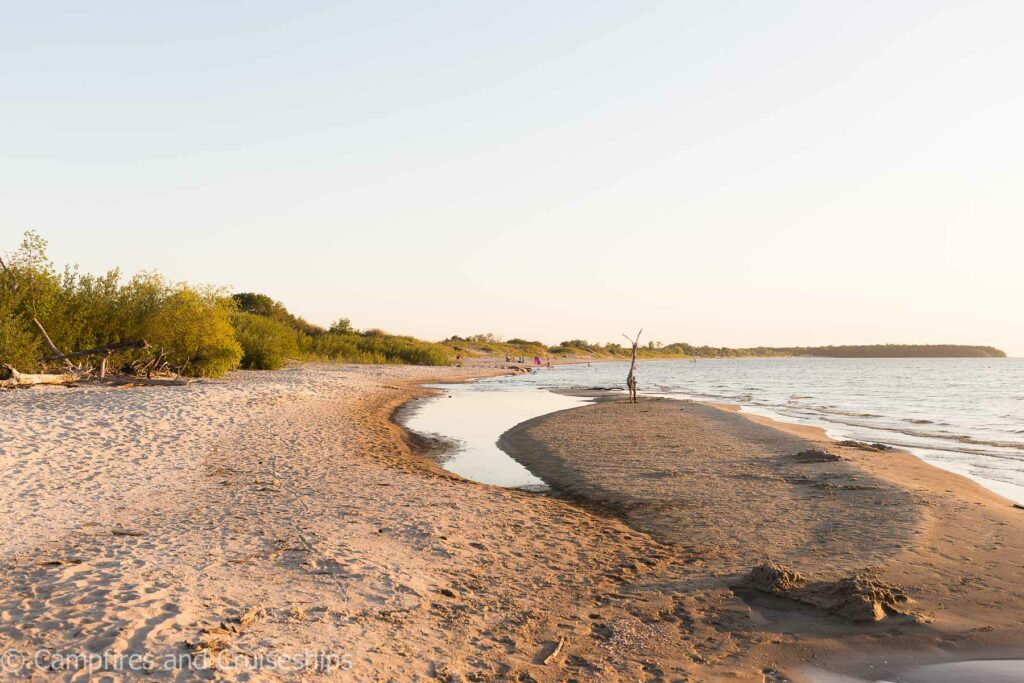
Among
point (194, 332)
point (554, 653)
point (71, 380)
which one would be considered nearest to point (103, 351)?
point (71, 380)

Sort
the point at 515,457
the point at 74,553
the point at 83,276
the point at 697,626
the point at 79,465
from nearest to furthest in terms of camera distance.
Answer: the point at 697,626 < the point at 74,553 < the point at 79,465 < the point at 515,457 < the point at 83,276

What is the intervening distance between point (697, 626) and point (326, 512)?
586 centimetres

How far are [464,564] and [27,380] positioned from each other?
2482cm

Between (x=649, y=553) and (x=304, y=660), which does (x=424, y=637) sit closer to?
(x=304, y=660)

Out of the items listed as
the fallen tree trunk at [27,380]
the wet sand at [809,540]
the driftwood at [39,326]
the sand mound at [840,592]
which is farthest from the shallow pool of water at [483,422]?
the driftwood at [39,326]

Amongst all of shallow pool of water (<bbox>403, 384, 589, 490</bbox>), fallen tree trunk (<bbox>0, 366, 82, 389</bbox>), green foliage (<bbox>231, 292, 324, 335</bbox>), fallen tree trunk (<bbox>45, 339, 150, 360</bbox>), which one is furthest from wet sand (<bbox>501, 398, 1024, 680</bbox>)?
green foliage (<bbox>231, 292, 324, 335</bbox>)

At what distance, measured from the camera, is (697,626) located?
6637 millimetres

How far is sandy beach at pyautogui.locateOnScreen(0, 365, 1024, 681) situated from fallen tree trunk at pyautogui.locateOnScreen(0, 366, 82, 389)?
11.6m

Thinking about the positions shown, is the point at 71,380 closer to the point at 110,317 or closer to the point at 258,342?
the point at 110,317

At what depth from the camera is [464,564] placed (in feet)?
26.5

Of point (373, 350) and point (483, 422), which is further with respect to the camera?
point (373, 350)

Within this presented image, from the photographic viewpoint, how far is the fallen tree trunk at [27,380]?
24234mm

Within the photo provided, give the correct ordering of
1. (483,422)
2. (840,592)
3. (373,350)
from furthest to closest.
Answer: (373,350)
(483,422)
(840,592)

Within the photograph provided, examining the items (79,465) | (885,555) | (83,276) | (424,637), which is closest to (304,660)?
(424,637)
